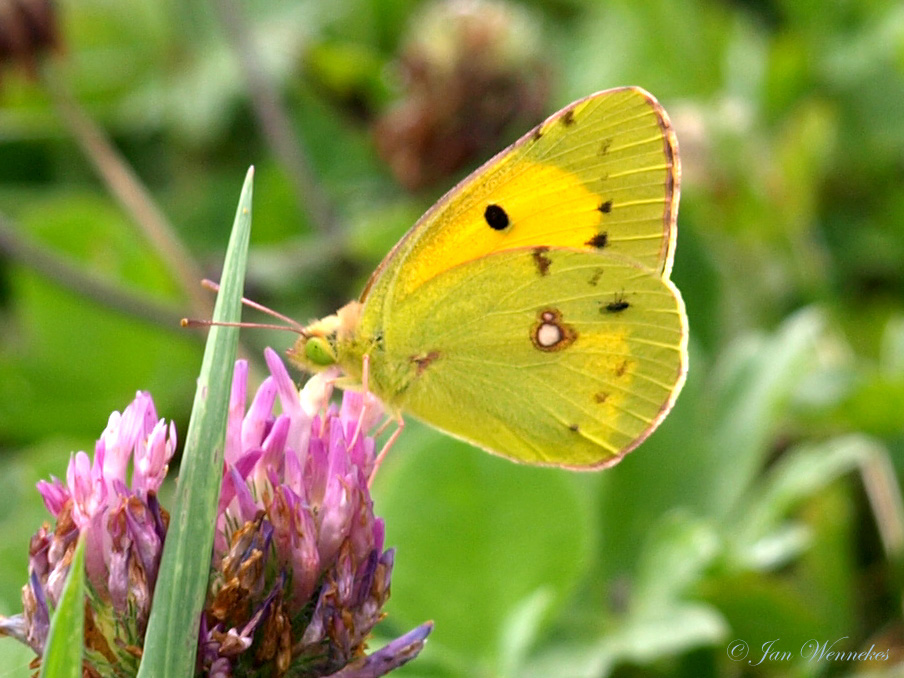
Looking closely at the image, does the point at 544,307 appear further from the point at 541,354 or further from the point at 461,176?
the point at 461,176

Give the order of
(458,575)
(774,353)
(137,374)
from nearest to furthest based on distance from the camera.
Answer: (458,575), (774,353), (137,374)

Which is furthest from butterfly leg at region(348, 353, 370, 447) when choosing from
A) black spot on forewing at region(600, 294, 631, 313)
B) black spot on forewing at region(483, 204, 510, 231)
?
black spot on forewing at region(600, 294, 631, 313)

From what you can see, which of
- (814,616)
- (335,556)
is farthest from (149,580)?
(814,616)

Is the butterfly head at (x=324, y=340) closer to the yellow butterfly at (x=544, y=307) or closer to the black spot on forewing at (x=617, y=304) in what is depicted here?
the yellow butterfly at (x=544, y=307)

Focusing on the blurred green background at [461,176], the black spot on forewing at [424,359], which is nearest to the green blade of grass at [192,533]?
the blurred green background at [461,176]

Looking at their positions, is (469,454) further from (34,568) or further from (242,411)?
(34,568)

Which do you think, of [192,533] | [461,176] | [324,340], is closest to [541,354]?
[324,340]
